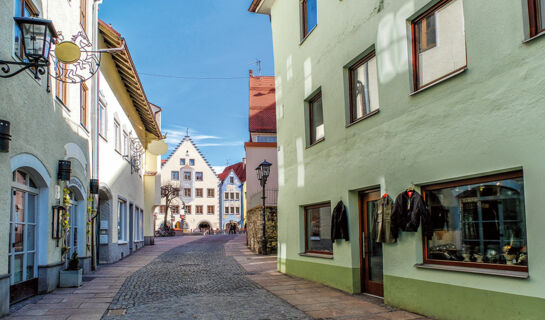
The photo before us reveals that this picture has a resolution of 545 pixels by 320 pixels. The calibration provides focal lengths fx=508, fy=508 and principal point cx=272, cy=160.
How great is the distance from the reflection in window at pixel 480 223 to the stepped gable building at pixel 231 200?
62417 mm

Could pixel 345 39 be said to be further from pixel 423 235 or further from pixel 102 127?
pixel 102 127

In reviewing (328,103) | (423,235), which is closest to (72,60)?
(328,103)

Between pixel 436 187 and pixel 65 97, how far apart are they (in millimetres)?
8400

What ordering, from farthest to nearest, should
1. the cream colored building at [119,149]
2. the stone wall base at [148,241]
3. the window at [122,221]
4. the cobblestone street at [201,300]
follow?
the stone wall base at [148,241] → the window at [122,221] → the cream colored building at [119,149] → the cobblestone street at [201,300]

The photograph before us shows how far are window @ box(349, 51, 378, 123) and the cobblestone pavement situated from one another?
12.4 feet

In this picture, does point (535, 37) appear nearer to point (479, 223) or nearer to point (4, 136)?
point (479, 223)

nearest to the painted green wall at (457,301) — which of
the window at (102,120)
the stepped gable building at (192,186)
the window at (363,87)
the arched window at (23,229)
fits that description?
the window at (363,87)

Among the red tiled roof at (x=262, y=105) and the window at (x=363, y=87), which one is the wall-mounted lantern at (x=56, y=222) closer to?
the window at (x=363, y=87)

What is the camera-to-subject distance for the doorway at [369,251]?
9078 millimetres

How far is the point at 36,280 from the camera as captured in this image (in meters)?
9.76

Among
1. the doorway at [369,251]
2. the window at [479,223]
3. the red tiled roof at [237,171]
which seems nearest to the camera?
the window at [479,223]

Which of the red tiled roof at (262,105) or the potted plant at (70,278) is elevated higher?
the red tiled roof at (262,105)

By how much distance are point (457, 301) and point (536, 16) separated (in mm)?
3559

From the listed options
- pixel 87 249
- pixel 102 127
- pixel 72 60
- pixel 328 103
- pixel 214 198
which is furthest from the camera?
pixel 214 198
